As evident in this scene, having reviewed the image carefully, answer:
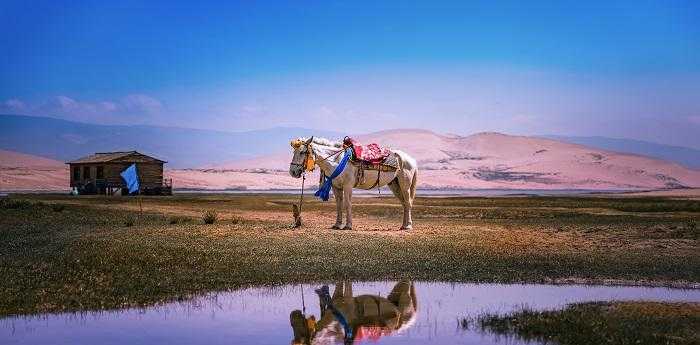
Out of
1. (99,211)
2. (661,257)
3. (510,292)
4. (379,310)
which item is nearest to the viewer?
(379,310)

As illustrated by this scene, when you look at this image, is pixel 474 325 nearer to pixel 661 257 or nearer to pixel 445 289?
pixel 445 289

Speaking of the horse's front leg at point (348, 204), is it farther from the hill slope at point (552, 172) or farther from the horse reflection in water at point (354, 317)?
the hill slope at point (552, 172)

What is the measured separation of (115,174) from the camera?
206 ft

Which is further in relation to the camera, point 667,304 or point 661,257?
point 661,257

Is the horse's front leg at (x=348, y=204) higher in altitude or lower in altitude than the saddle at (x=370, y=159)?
lower

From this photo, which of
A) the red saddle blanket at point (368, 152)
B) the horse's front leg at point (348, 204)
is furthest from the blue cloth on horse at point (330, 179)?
the horse's front leg at point (348, 204)

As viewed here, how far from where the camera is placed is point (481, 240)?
2245 centimetres

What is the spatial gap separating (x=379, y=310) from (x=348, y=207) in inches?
541

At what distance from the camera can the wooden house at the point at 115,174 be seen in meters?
62.4

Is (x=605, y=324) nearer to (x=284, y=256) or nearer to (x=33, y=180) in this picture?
(x=284, y=256)

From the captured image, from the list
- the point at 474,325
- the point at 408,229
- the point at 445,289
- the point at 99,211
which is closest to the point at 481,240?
the point at 408,229

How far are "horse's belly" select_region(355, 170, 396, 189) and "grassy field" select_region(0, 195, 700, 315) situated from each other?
169cm

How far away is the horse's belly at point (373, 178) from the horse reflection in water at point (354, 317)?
39.3ft

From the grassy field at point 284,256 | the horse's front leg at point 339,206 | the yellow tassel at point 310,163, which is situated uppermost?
the yellow tassel at point 310,163
